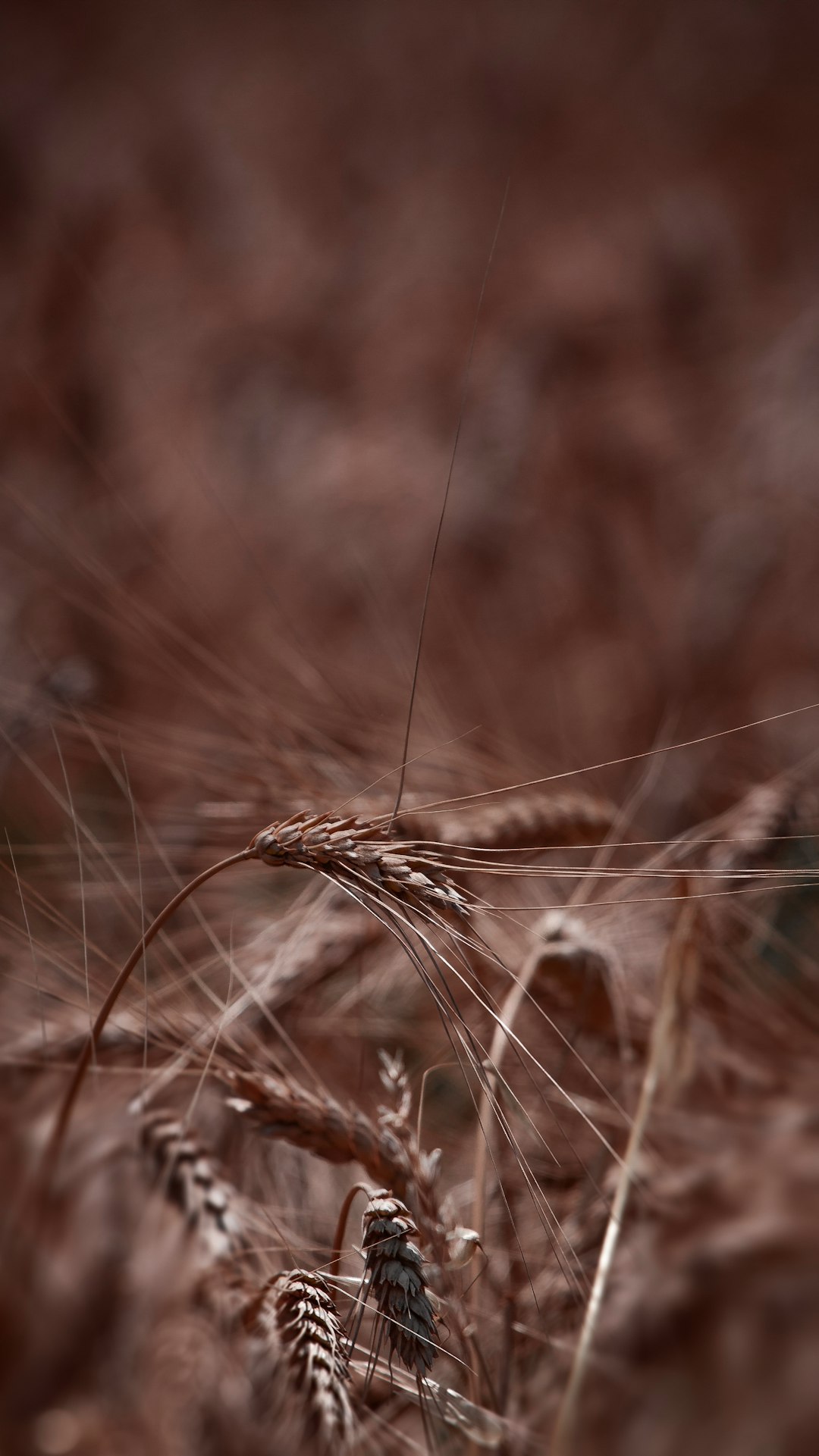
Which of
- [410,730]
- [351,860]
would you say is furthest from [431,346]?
[351,860]

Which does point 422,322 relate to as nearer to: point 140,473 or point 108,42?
point 140,473

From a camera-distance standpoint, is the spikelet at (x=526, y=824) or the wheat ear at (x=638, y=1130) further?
the spikelet at (x=526, y=824)

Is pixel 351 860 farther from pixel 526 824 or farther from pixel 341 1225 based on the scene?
pixel 526 824

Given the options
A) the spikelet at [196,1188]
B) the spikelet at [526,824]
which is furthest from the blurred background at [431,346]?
the spikelet at [196,1188]

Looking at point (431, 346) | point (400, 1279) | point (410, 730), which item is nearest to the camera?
point (400, 1279)

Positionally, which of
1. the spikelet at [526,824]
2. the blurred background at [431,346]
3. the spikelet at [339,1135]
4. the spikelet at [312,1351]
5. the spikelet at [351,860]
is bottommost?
the spikelet at [312,1351]

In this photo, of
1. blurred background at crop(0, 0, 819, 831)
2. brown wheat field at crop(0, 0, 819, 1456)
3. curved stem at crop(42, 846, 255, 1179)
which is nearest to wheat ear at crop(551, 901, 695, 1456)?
brown wheat field at crop(0, 0, 819, 1456)

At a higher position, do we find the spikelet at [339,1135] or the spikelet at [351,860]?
the spikelet at [351,860]

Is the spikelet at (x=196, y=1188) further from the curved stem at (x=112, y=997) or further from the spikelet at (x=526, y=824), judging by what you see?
the spikelet at (x=526, y=824)
